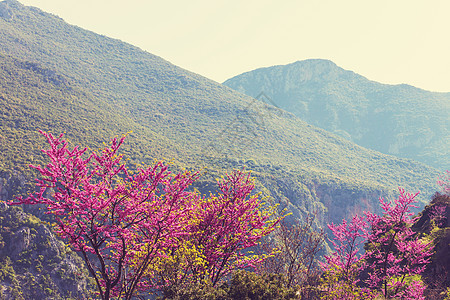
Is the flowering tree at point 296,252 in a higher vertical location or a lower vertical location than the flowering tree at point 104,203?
lower

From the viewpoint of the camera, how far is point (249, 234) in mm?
10883

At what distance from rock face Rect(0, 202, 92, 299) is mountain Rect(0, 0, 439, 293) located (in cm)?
213

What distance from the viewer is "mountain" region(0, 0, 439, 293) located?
87688 millimetres

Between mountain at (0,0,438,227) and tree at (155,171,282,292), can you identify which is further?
mountain at (0,0,438,227)

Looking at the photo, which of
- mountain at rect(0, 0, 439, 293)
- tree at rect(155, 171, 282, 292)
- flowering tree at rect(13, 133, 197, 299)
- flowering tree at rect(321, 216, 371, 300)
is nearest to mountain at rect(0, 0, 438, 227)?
mountain at rect(0, 0, 439, 293)

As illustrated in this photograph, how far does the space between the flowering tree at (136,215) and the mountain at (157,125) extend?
6644 centimetres

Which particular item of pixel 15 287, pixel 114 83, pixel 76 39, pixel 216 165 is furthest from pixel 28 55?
pixel 15 287

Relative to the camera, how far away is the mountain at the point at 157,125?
87688 mm

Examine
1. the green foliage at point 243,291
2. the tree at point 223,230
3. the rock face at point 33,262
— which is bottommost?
the rock face at point 33,262

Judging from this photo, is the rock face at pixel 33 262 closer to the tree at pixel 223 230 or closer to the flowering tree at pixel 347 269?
the flowering tree at pixel 347 269

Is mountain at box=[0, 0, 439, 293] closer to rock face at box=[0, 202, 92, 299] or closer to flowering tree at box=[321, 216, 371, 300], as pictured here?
rock face at box=[0, 202, 92, 299]

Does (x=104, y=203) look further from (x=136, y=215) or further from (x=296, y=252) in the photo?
(x=296, y=252)

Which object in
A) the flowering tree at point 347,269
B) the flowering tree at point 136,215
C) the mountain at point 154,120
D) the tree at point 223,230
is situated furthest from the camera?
the mountain at point 154,120

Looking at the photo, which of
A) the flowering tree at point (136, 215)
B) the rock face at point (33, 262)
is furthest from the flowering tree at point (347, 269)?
the rock face at point (33, 262)
